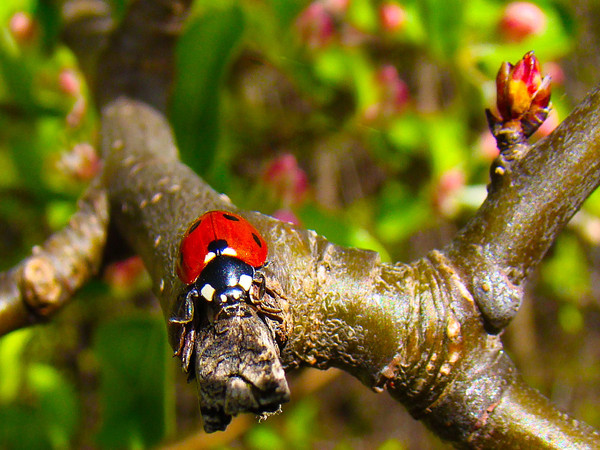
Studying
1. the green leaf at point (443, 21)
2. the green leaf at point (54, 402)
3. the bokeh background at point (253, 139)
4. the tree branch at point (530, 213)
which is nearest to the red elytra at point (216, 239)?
the tree branch at point (530, 213)

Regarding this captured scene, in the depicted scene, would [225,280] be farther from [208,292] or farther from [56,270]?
[56,270]

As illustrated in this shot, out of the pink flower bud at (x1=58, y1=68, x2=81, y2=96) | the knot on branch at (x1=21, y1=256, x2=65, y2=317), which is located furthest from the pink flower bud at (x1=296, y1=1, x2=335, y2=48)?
the knot on branch at (x1=21, y1=256, x2=65, y2=317)

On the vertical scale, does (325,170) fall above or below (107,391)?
above

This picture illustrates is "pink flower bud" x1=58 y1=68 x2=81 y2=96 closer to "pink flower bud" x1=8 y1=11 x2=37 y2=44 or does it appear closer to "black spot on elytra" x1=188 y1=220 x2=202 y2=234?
"pink flower bud" x1=8 y1=11 x2=37 y2=44

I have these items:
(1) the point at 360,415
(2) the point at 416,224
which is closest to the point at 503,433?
(2) the point at 416,224

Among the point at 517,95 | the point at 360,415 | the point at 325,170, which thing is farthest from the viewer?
the point at 360,415

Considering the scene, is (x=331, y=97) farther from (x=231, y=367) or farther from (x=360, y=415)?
(x=360, y=415)
